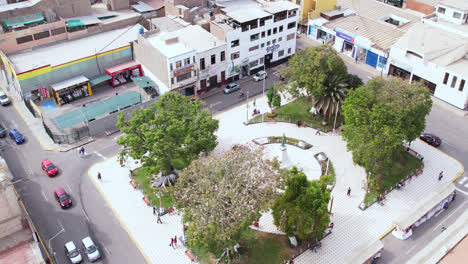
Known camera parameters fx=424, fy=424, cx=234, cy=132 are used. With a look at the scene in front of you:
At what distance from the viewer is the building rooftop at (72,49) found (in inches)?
3120

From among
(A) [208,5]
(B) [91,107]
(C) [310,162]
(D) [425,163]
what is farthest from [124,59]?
(D) [425,163]

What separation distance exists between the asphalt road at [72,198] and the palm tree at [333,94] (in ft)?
116

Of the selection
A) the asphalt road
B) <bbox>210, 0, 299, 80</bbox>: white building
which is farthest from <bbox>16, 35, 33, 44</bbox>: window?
<bbox>210, 0, 299, 80</bbox>: white building

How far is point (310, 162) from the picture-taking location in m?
66.6

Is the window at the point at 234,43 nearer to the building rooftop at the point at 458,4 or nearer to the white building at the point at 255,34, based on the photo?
the white building at the point at 255,34

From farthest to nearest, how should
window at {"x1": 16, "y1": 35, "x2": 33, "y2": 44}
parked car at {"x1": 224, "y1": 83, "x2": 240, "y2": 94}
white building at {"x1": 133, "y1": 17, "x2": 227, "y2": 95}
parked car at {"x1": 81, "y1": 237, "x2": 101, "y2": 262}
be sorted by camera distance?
1. parked car at {"x1": 224, "y1": 83, "x2": 240, "y2": 94}
2. window at {"x1": 16, "y1": 35, "x2": 33, "y2": 44}
3. white building at {"x1": 133, "y1": 17, "x2": 227, "y2": 95}
4. parked car at {"x1": 81, "y1": 237, "x2": 101, "y2": 262}

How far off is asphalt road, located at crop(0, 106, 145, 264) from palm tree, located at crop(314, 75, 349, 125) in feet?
116

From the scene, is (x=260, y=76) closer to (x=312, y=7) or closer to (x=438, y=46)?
(x=312, y=7)

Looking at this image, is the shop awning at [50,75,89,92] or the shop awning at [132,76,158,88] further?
the shop awning at [132,76,158,88]

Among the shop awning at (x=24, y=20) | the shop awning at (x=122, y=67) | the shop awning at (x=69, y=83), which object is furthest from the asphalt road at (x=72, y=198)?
the shop awning at (x=24, y=20)

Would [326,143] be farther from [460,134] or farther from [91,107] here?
[91,107]

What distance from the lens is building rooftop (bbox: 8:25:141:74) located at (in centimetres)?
7925

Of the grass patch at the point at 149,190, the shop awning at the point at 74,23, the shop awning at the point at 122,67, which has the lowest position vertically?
the grass patch at the point at 149,190

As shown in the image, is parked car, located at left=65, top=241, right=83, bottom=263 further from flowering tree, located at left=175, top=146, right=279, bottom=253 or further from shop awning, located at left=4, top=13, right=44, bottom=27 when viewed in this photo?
shop awning, located at left=4, top=13, right=44, bottom=27
